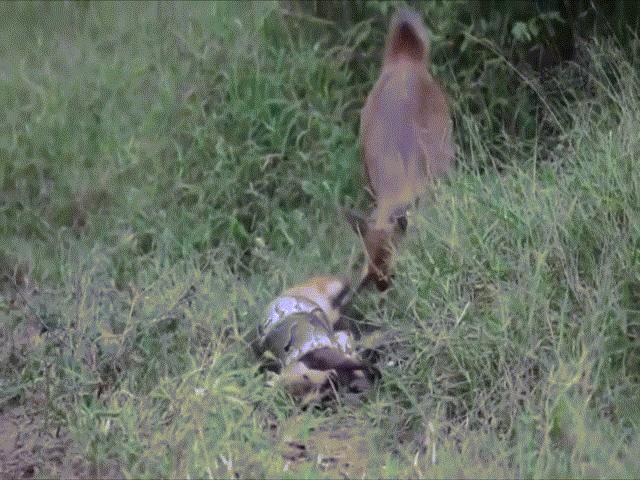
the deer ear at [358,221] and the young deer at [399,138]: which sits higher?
the young deer at [399,138]

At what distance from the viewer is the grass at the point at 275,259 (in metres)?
3.95

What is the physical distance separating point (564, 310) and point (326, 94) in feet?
9.60

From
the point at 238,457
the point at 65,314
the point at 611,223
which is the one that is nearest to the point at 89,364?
the point at 65,314

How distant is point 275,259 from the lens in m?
5.86

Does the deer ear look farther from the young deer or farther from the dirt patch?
the dirt patch

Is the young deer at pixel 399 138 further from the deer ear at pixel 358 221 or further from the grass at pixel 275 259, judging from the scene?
the grass at pixel 275 259

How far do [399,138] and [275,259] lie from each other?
760mm

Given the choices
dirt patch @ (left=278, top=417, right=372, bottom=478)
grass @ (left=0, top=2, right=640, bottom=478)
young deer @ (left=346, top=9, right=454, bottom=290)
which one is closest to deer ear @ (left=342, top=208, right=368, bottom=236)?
young deer @ (left=346, top=9, right=454, bottom=290)

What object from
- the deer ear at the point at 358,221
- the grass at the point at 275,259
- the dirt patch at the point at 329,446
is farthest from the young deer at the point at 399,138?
the dirt patch at the point at 329,446

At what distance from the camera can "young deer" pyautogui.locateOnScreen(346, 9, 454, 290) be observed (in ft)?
18.1

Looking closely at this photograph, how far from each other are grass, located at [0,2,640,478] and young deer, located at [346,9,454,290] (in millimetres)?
222

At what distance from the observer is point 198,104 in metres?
6.93

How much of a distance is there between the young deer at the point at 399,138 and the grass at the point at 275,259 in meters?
0.22

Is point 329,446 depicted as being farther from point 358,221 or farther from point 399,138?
point 399,138
